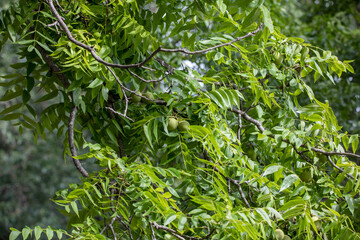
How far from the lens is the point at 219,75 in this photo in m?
1.20

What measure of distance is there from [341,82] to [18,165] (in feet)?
9.09

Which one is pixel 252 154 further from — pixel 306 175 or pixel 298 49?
pixel 298 49

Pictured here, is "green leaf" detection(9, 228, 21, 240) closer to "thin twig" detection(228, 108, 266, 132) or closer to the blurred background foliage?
"thin twig" detection(228, 108, 266, 132)

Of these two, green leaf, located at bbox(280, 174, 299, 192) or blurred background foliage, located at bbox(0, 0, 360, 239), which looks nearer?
green leaf, located at bbox(280, 174, 299, 192)

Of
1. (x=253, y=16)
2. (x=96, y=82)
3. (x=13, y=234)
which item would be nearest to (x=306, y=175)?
(x=253, y=16)

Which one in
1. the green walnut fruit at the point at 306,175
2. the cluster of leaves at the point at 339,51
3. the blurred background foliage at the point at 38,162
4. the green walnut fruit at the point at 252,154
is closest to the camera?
the green walnut fruit at the point at 306,175

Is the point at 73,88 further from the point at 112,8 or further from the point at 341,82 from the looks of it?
the point at 341,82

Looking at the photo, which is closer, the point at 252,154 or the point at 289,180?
the point at 289,180

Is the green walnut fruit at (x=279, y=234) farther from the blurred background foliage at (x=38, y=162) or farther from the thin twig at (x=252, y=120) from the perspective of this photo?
the blurred background foliage at (x=38, y=162)

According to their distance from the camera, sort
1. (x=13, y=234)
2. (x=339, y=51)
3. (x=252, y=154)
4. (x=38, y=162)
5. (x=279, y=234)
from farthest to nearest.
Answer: (x=38, y=162) → (x=339, y=51) → (x=252, y=154) → (x=279, y=234) → (x=13, y=234)

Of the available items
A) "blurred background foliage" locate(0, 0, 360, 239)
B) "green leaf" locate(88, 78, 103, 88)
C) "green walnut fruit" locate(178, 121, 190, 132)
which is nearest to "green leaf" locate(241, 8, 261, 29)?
"green walnut fruit" locate(178, 121, 190, 132)

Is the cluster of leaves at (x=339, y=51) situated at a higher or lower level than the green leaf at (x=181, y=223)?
lower

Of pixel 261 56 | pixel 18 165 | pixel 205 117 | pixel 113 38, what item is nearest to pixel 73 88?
pixel 113 38

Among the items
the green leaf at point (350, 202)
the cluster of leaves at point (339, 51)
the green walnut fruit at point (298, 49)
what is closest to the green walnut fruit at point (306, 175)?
the green leaf at point (350, 202)
